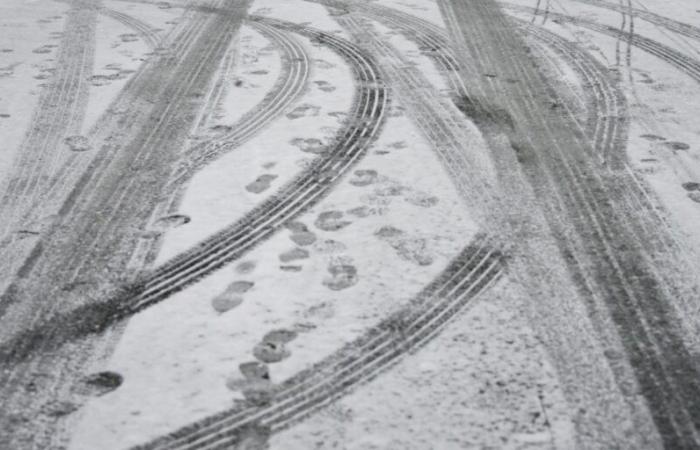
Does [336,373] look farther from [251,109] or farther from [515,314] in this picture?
[251,109]

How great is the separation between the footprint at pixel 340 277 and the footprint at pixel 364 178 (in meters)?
0.76

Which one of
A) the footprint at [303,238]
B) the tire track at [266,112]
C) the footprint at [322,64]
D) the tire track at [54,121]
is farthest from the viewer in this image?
the footprint at [322,64]

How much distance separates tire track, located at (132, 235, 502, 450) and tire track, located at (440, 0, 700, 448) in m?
0.47

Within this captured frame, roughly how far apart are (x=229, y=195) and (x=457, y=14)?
3.95 metres

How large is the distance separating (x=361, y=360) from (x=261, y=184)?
1.46 metres

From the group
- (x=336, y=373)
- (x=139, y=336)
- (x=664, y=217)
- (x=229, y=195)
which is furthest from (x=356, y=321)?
(x=664, y=217)

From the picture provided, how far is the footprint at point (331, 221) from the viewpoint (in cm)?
317

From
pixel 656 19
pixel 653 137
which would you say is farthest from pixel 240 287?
pixel 656 19

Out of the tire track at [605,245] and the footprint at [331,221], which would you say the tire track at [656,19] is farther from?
the footprint at [331,221]

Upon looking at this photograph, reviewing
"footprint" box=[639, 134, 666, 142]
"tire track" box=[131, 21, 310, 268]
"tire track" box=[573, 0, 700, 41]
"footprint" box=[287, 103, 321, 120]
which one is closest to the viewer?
"tire track" box=[131, 21, 310, 268]

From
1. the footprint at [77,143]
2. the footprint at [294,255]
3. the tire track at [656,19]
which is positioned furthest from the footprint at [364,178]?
the tire track at [656,19]

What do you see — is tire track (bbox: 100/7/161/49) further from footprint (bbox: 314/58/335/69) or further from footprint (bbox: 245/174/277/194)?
footprint (bbox: 245/174/277/194)

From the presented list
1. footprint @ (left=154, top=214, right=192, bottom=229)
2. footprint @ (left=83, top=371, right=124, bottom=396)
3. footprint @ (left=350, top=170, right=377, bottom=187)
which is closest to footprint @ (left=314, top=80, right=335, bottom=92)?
footprint @ (left=350, top=170, right=377, bottom=187)

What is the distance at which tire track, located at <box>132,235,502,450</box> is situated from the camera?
210 centimetres
